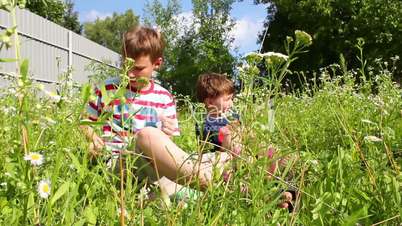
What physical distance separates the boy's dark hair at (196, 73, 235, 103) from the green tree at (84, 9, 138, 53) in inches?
1847

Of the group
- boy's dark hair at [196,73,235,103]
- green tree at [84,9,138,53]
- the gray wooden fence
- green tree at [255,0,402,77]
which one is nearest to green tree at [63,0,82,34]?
green tree at [84,9,138,53]

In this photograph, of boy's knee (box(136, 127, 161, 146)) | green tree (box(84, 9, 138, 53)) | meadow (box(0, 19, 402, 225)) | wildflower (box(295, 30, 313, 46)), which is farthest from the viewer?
green tree (box(84, 9, 138, 53))

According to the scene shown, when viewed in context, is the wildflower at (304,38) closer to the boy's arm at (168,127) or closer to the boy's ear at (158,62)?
the boy's arm at (168,127)

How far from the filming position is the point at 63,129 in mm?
1169

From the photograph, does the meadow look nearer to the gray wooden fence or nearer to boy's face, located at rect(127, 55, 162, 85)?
boy's face, located at rect(127, 55, 162, 85)

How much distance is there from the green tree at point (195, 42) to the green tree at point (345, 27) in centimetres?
237

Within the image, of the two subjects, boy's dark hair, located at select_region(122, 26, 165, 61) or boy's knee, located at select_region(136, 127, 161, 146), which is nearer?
boy's knee, located at select_region(136, 127, 161, 146)

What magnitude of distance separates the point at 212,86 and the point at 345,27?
16.9m

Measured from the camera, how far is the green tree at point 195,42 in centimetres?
2066

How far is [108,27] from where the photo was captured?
5206 cm

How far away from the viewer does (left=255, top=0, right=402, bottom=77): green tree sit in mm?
18750

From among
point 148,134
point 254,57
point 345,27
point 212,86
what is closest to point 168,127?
point 148,134

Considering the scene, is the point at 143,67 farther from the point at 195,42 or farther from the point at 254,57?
the point at 195,42

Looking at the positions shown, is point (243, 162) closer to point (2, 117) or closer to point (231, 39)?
point (2, 117)
